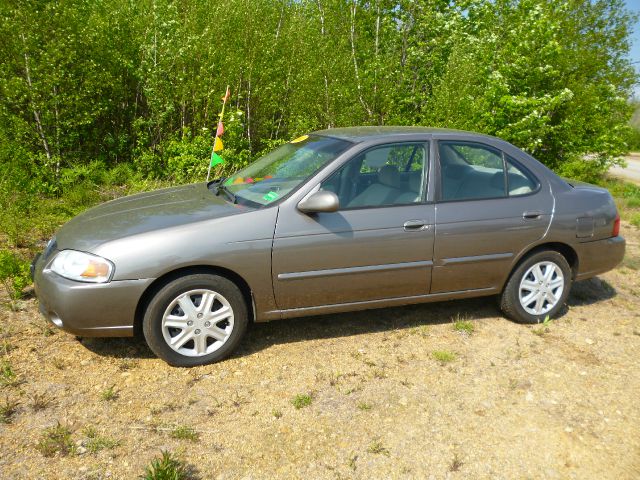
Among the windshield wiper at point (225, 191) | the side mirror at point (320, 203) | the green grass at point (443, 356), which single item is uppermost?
the side mirror at point (320, 203)

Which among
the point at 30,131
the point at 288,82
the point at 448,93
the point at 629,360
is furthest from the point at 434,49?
the point at 629,360

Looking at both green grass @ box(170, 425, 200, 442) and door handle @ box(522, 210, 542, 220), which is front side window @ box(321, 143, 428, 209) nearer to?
door handle @ box(522, 210, 542, 220)

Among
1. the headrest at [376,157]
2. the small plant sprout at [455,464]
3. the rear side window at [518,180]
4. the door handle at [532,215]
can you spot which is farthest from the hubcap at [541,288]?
the small plant sprout at [455,464]

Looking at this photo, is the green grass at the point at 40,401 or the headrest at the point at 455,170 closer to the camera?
the green grass at the point at 40,401

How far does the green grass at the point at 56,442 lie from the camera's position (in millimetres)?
2918

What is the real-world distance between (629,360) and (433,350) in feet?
5.12

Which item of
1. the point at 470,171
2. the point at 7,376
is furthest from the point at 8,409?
the point at 470,171

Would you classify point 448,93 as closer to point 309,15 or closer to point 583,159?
point 309,15

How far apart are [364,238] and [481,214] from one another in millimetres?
1079

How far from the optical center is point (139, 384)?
12.0 feet

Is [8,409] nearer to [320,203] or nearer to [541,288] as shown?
[320,203]

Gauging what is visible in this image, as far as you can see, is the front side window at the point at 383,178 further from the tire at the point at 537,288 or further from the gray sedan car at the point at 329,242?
the tire at the point at 537,288

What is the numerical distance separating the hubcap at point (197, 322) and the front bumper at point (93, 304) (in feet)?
0.84

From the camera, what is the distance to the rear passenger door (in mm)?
4402
